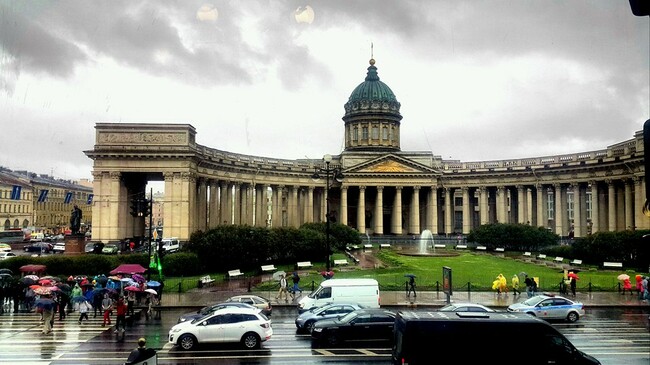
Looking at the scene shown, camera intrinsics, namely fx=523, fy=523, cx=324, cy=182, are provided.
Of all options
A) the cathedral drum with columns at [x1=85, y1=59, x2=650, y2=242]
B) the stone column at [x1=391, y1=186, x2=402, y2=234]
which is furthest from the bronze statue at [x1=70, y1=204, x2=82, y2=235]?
the stone column at [x1=391, y1=186, x2=402, y2=234]

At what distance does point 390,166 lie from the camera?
98.1 metres

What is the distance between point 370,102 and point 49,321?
96.2 m

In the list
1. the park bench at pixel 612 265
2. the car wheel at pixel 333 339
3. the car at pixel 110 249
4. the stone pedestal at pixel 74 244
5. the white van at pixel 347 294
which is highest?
the stone pedestal at pixel 74 244

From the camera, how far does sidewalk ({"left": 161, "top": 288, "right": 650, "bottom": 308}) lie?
34.3 m

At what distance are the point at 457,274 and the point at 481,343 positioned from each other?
3276 cm

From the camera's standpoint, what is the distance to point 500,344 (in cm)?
1559

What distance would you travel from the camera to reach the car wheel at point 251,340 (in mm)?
22281

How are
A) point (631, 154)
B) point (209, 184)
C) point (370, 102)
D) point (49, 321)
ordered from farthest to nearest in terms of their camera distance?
point (370, 102), point (209, 184), point (631, 154), point (49, 321)

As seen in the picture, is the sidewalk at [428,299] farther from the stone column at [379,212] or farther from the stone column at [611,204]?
the stone column at [379,212]

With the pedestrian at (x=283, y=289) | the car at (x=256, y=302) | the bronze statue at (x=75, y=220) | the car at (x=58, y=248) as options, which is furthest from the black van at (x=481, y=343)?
the car at (x=58, y=248)

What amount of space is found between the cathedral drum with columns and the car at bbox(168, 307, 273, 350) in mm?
36872

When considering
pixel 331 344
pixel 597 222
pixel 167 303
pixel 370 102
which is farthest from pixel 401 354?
pixel 370 102

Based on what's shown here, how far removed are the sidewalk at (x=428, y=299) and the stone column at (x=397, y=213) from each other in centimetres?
5983

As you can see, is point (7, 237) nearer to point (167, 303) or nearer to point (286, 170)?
point (286, 170)
